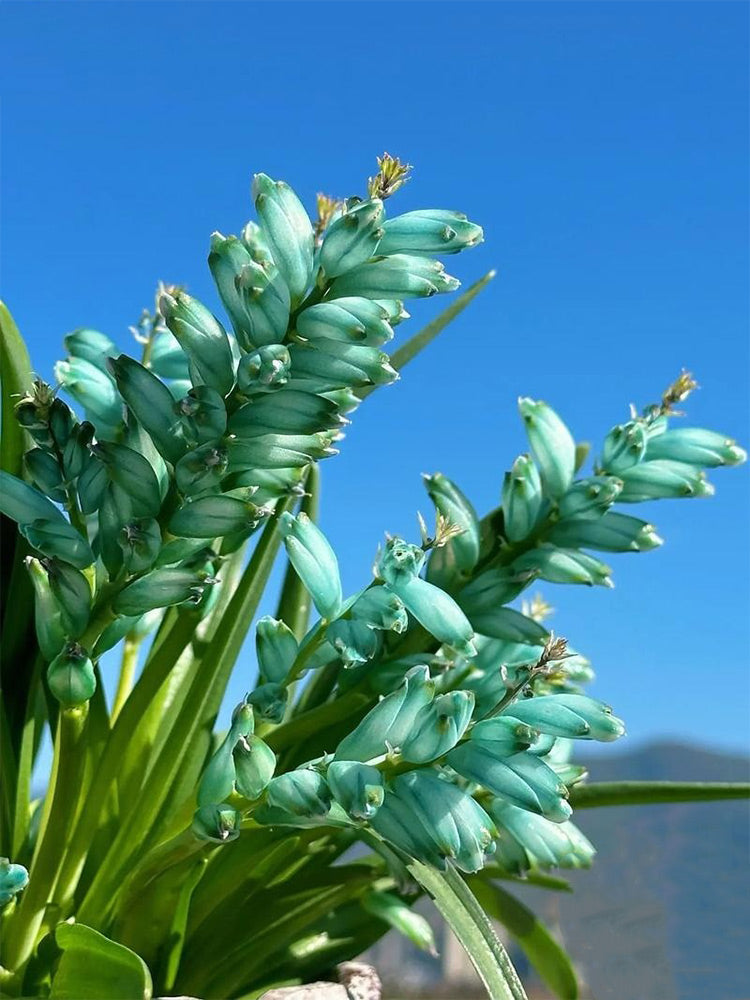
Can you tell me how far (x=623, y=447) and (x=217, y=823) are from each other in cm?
27

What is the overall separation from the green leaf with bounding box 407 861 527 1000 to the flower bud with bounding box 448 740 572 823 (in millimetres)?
61

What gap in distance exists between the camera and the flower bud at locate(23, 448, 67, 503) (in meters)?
0.42

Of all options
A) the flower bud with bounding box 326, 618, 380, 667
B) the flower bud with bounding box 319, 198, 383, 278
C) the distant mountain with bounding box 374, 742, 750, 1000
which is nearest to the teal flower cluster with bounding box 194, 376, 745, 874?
the flower bud with bounding box 326, 618, 380, 667

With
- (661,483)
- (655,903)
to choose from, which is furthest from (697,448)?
(655,903)

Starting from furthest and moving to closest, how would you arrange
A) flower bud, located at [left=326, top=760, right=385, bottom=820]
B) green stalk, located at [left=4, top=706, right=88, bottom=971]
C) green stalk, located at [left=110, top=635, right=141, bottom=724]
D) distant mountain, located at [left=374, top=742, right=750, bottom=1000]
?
1. distant mountain, located at [left=374, top=742, right=750, bottom=1000]
2. green stalk, located at [left=110, top=635, right=141, bottom=724]
3. green stalk, located at [left=4, top=706, right=88, bottom=971]
4. flower bud, located at [left=326, top=760, right=385, bottom=820]

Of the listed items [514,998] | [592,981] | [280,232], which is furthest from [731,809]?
[280,232]

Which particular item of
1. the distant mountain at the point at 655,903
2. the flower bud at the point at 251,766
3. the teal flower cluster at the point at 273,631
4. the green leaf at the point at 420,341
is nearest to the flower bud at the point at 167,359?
the teal flower cluster at the point at 273,631

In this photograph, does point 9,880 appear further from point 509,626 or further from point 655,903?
point 655,903

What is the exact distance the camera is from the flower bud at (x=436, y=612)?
0.41 m

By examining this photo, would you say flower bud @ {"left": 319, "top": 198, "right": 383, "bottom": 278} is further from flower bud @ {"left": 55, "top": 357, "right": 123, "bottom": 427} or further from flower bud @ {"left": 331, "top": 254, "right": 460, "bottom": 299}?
flower bud @ {"left": 55, "top": 357, "right": 123, "bottom": 427}

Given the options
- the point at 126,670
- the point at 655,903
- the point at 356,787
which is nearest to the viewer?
the point at 356,787

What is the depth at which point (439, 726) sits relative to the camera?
1.20 feet

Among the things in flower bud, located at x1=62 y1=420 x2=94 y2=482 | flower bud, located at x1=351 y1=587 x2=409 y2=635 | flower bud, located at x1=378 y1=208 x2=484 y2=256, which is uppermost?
flower bud, located at x1=378 y1=208 x2=484 y2=256

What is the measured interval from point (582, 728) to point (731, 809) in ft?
4.02
